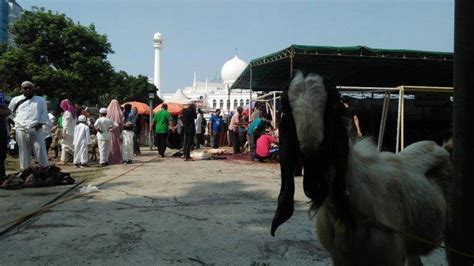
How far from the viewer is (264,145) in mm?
14359

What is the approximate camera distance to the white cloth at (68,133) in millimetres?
13977

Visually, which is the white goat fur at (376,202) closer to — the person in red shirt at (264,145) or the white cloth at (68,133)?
the person in red shirt at (264,145)

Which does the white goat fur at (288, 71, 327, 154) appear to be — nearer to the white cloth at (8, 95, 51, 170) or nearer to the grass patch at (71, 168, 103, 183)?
the grass patch at (71, 168, 103, 183)

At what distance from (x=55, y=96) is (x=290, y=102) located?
31.1 m

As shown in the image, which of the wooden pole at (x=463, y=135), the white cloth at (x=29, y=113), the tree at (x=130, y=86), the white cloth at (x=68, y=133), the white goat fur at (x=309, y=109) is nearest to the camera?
the white goat fur at (x=309, y=109)

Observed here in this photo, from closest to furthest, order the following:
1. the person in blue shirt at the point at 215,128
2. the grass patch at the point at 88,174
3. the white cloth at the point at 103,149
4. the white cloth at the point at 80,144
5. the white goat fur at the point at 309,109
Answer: the white goat fur at the point at 309,109, the grass patch at the point at 88,174, the white cloth at the point at 80,144, the white cloth at the point at 103,149, the person in blue shirt at the point at 215,128

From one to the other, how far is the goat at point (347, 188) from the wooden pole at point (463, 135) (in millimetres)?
308

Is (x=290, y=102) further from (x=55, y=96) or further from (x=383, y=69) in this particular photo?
(x=55, y=96)

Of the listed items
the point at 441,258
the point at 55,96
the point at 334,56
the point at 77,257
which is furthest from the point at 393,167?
the point at 55,96

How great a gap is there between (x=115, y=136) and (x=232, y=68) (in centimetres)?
7956

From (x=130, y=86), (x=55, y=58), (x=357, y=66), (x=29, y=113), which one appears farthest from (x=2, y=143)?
(x=130, y=86)

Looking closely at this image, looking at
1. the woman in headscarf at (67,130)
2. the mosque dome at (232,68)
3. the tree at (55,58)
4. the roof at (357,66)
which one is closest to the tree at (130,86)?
the mosque dome at (232,68)

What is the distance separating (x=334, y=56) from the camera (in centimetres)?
1605

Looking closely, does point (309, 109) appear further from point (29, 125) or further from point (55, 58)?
point (55, 58)
